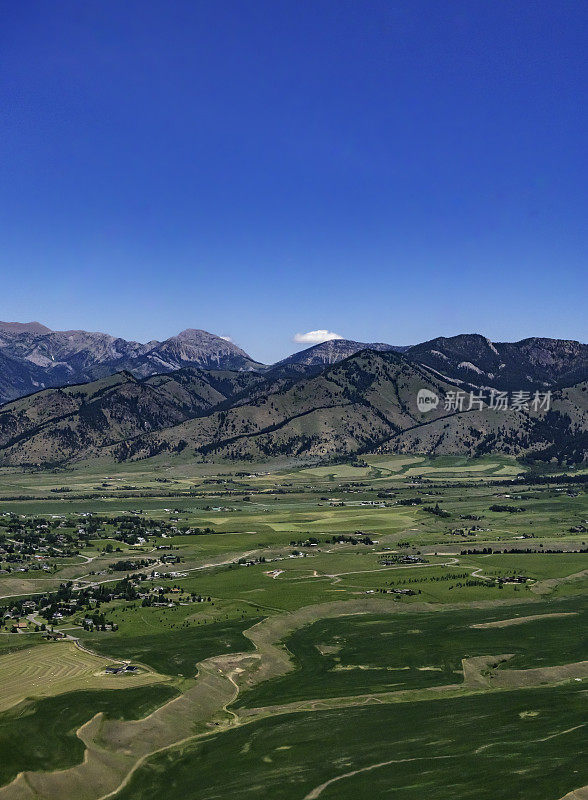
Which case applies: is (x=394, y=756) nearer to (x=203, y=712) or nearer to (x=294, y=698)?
(x=294, y=698)

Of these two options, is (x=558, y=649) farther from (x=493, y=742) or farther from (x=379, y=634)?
(x=493, y=742)

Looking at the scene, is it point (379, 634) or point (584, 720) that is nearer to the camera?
point (584, 720)

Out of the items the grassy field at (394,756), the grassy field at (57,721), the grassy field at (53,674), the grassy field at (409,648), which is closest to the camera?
the grassy field at (394,756)

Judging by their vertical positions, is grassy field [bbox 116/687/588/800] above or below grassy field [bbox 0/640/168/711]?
above

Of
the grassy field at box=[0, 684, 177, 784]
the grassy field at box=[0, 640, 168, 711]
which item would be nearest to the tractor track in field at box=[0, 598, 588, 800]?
the grassy field at box=[0, 684, 177, 784]

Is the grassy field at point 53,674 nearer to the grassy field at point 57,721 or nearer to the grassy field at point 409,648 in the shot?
the grassy field at point 57,721

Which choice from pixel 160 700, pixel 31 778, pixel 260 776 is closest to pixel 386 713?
pixel 260 776

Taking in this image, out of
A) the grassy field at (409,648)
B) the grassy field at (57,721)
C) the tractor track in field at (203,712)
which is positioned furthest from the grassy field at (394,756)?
the grassy field at (409,648)

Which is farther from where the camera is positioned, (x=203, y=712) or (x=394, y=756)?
(x=203, y=712)

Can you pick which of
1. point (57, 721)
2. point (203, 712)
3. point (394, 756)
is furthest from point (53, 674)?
Result: point (394, 756)

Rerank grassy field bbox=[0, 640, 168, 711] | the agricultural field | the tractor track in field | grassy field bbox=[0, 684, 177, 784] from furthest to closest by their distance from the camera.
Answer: grassy field bbox=[0, 640, 168, 711]
grassy field bbox=[0, 684, 177, 784]
the tractor track in field
the agricultural field

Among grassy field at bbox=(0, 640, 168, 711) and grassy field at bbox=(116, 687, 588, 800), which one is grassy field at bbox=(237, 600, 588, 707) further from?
grassy field at bbox=(0, 640, 168, 711)
